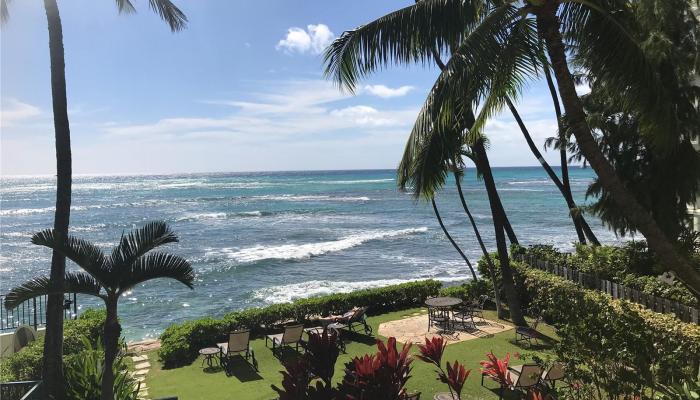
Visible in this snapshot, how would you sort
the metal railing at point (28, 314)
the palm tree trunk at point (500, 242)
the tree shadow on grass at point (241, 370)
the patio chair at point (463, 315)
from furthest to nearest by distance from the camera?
the patio chair at point (463, 315), the palm tree trunk at point (500, 242), the metal railing at point (28, 314), the tree shadow on grass at point (241, 370)

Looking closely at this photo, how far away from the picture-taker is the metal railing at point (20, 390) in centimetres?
624

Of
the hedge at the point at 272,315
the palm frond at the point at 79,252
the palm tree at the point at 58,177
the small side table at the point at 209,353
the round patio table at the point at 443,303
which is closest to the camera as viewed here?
the palm frond at the point at 79,252

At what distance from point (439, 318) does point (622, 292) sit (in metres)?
4.36

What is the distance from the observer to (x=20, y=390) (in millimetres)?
6648

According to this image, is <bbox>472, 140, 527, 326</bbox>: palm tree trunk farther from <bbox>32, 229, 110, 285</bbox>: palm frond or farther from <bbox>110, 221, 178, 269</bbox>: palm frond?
<bbox>32, 229, 110, 285</bbox>: palm frond

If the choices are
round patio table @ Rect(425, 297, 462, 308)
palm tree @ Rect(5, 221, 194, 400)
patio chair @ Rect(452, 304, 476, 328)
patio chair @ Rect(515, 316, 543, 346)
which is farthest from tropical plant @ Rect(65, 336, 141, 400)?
patio chair @ Rect(452, 304, 476, 328)

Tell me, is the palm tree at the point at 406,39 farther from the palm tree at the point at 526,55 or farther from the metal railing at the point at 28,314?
the metal railing at the point at 28,314

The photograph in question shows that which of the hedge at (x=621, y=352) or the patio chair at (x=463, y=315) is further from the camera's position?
the patio chair at (x=463, y=315)

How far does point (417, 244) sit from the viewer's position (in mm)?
31656

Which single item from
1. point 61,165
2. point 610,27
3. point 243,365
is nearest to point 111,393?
point 61,165

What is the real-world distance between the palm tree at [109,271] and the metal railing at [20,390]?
1.51 metres

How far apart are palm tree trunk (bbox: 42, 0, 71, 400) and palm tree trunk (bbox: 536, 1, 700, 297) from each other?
250 inches

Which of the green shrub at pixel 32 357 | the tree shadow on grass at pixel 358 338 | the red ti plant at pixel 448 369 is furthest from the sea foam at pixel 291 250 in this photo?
the red ti plant at pixel 448 369

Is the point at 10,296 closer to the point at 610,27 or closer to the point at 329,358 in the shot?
the point at 329,358
